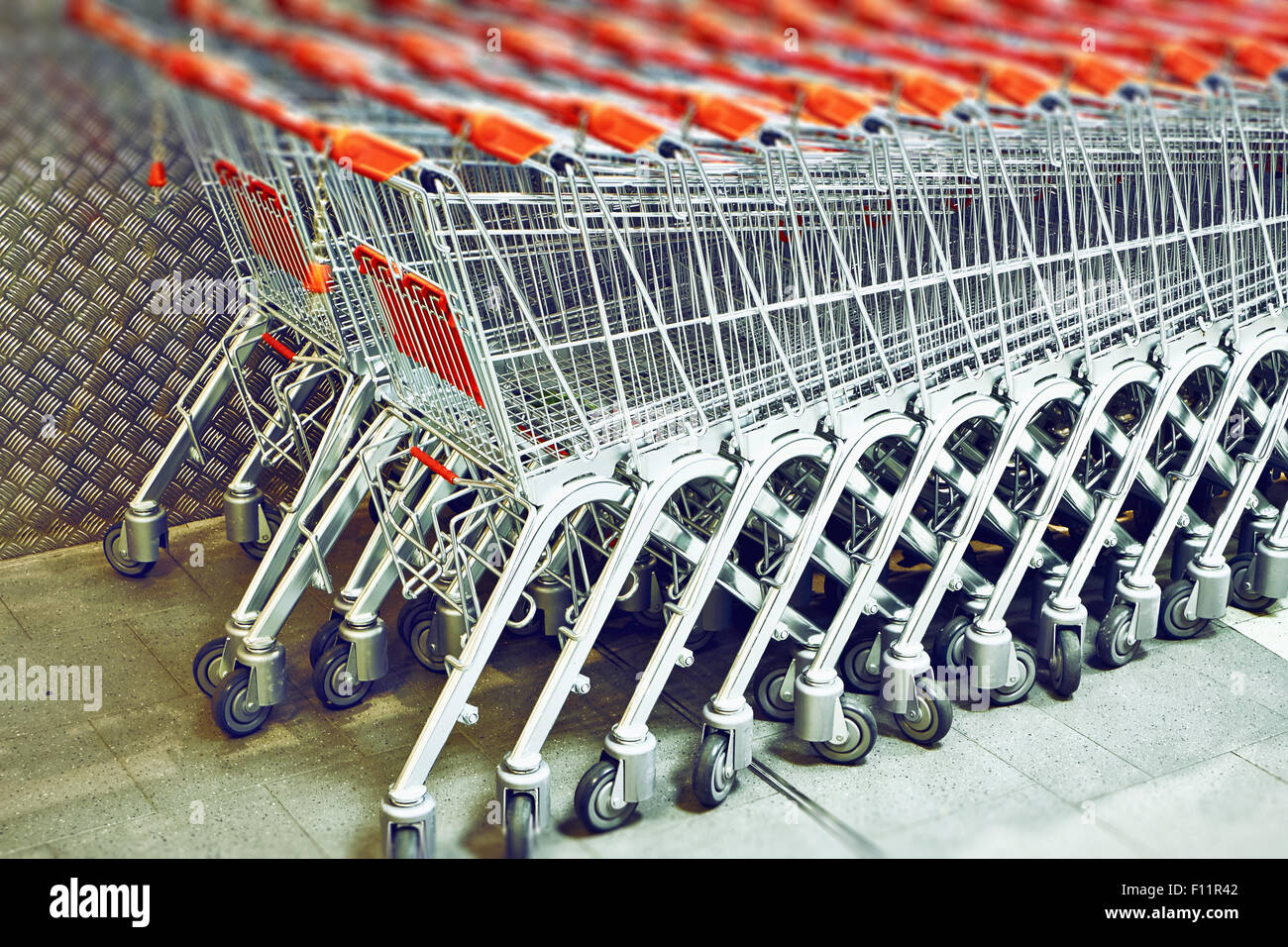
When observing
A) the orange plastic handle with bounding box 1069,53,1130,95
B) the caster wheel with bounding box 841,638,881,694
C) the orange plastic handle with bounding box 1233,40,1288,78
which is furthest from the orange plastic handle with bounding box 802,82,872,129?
the caster wheel with bounding box 841,638,881,694

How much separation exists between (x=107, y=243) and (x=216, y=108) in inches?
97.4

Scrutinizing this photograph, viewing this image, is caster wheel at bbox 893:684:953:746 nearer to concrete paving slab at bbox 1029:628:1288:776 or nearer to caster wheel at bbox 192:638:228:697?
concrete paving slab at bbox 1029:628:1288:776

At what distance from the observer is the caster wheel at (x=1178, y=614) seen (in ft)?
18.4

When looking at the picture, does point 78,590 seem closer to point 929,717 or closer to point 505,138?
point 929,717

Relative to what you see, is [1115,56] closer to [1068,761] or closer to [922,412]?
[922,412]

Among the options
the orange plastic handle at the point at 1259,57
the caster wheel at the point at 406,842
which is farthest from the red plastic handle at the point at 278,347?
the orange plastic handle at the point at 1259,57

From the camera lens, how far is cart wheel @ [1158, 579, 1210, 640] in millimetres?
5605

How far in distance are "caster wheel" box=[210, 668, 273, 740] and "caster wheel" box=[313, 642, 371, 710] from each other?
0.67ft

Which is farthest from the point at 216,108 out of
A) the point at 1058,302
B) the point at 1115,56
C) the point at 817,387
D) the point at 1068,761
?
the point at 1068,761

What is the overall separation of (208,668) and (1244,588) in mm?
3754

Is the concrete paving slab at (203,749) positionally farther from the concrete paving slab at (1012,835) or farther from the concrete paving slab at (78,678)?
the concrete paving slab at (1012,835)

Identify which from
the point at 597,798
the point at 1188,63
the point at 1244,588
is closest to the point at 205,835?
the point at 597,798

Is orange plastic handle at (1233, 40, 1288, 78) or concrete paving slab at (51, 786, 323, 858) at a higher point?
orange plastic handle at (1233, 40, 1288, 78)

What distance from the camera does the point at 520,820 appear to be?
14.2 ft
